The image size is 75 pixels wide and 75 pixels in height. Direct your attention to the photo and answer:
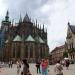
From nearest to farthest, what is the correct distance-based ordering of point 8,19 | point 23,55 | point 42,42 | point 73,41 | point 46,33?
point 73,41, point 23,55, point 42,42, point 46,33, point 8,19

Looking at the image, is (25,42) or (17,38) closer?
(25,42)

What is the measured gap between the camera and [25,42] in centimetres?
10662

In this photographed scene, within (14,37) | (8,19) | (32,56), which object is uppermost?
(8,19)

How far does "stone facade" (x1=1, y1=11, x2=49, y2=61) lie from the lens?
104 metres

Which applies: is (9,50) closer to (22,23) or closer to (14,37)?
(14,37)

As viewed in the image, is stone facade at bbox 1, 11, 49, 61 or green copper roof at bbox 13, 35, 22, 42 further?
green copper roof at bbox 13, 35, 22, 42

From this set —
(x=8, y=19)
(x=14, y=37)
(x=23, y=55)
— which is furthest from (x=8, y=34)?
(x=8, y=19)

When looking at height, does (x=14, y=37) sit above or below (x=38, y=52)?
above

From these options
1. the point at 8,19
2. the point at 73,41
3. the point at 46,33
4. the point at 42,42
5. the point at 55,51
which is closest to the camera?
the point at 73,41

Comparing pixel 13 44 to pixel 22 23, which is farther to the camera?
pixel 22 23

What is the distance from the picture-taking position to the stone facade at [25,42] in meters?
104

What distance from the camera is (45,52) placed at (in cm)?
10888

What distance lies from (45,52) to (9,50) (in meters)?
15.4

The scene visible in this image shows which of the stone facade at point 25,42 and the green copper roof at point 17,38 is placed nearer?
the stone facade at point 25,42
